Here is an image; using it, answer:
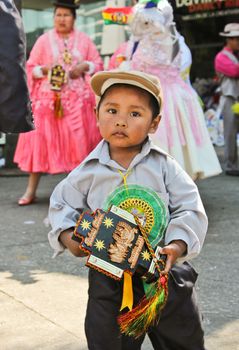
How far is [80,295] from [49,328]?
1.66ft

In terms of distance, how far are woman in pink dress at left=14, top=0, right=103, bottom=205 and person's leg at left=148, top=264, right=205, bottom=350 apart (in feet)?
13.2

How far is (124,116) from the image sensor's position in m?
2.52

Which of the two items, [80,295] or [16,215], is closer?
[80,295]

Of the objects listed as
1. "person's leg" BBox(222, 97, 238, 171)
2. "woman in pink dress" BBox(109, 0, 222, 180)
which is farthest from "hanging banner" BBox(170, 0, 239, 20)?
"woman in pink dress" BBox(109, 0, 222, 180)

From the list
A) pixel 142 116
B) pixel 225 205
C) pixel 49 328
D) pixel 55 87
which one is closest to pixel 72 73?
pixel 55 87

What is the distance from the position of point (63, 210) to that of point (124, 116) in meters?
0.41

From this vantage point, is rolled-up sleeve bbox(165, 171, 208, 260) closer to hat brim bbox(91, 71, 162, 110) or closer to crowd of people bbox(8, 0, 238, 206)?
hat brim bbox(91, 71, 162, 110)

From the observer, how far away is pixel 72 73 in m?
6.37

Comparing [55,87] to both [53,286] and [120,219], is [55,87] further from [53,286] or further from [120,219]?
[120,219]

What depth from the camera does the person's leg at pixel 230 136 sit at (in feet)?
28.3

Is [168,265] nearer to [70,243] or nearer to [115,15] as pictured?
[70,243]

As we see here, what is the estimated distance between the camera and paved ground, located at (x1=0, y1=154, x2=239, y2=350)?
3240 mm

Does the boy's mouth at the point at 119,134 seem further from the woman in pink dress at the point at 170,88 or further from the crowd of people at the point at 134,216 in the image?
the woman in pink dress at the point at 170,88

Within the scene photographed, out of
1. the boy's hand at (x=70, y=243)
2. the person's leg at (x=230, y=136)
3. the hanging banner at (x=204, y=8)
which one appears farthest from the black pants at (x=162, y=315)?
the hanging banner at (x=204, y=8)
